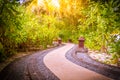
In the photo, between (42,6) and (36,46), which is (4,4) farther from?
(36,46)

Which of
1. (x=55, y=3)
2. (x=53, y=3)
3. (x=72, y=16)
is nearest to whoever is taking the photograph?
(x=55, y=3)

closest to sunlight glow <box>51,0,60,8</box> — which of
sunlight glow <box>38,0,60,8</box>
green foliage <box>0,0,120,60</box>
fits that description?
sunlight glow <box>38,0,60,8</box>

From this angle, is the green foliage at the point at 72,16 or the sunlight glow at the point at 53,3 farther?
the sunlight glow at the point at 53,3

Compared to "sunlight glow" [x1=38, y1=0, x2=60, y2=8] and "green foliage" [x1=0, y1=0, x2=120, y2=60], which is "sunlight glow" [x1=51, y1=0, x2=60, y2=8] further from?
"green foliage" [x1=0, y1=0, x2=120, y2=60]

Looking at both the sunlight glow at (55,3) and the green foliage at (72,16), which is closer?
the green foliage at (72,16)

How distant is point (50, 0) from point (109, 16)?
32.0 ft

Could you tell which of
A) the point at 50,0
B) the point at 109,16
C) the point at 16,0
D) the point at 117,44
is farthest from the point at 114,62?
the point at 50,0

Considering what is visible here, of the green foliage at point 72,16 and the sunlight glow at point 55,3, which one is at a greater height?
the sunlight glow at point 55,3

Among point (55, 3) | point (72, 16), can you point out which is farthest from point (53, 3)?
point (72, 16)

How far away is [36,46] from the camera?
25500 mm

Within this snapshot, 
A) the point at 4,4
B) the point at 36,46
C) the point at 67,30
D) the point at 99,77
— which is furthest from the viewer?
the point at 67,30

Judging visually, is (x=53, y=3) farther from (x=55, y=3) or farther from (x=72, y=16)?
(x=72, y=16)

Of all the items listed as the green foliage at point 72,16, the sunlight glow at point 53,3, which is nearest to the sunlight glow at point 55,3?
the sunlight glow at point 53,3

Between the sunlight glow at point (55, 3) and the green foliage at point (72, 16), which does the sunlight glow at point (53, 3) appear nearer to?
the sunlight glow at point (55, 3)
